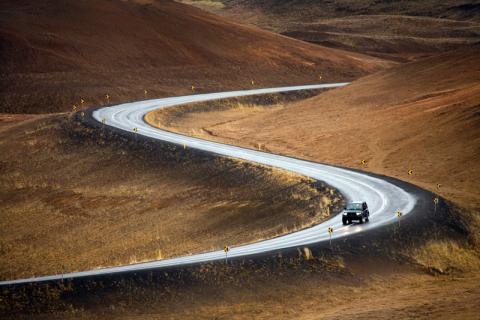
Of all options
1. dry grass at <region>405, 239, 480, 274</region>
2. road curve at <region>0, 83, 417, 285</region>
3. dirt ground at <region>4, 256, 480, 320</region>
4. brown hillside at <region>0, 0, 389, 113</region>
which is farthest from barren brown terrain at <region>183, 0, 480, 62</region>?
dirt ground at <region>4, 256, 480, 320</region>

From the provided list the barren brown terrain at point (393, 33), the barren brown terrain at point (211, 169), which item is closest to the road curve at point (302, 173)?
the barren brown terrain at point (211, 169)

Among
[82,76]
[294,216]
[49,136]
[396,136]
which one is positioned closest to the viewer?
[294,216]

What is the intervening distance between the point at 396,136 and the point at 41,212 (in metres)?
25.7

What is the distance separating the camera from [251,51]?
401 ft

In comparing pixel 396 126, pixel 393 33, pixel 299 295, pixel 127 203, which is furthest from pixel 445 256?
pixel 393 33

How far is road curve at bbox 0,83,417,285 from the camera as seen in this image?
3266 centimetres

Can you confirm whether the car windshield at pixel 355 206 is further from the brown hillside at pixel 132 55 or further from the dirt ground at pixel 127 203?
the brown hillside at pixel 132 55

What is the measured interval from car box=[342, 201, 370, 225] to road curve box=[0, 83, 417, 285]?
0.34m

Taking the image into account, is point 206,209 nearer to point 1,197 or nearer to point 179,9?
point 1,197

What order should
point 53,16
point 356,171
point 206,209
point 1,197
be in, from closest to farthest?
point 206,209
point 356,171
point 1,197
point 53,16

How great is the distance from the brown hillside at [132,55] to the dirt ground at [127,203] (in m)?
31.1

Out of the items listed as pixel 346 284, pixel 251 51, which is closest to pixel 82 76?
pixel 251 51

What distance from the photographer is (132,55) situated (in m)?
113

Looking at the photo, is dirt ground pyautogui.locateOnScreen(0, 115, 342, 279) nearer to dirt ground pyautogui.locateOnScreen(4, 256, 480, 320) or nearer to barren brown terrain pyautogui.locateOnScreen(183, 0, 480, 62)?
dirt ground pyautogui.locateOnScreen(4, 256, 480, 320)
